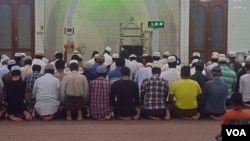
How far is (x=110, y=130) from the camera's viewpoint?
9.27m

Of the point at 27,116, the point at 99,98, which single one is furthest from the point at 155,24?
the point at 27,116

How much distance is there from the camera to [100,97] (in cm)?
1026

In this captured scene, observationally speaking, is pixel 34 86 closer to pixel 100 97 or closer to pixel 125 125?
pixel 100 97

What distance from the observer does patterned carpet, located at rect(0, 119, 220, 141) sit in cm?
860

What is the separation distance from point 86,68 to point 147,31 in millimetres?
8024

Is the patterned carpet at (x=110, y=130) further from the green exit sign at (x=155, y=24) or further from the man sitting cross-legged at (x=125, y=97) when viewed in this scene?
the green exit sign at (x=155, y=24)

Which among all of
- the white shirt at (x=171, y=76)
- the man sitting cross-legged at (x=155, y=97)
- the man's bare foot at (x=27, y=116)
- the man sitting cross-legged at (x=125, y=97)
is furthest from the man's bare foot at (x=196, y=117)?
the man's bare foot at (x=27, y=116)

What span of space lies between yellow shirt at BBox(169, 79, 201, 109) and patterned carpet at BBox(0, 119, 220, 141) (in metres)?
0.35

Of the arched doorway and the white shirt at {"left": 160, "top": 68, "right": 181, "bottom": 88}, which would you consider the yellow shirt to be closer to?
the white shirt at {"left": 160, "top": 68, "right": 181, "bottom": 88}

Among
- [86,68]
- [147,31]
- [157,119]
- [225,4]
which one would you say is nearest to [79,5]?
[147,31]

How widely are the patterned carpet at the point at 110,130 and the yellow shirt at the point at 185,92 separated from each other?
352 millimetres

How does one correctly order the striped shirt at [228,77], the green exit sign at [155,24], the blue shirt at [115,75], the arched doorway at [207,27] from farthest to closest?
1. the arched doorway at [207,27]
2. the green exit sign at [155,24]
3. the striped shirt at [228,77]
4. the blue shirt at [115,75]

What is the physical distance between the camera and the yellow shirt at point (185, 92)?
10.4m

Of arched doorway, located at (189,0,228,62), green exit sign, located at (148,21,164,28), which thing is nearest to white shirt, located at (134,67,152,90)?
green exit sign, located at (148,21,164,28)
